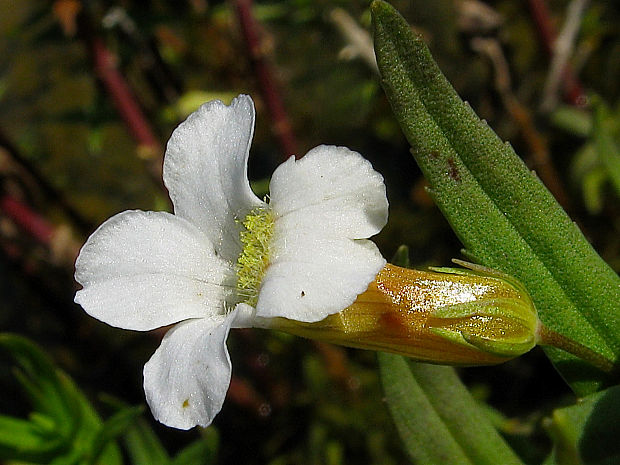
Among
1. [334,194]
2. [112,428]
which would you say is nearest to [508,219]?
[334,194]

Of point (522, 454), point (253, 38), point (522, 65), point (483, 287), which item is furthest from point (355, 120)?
point (483, 287)

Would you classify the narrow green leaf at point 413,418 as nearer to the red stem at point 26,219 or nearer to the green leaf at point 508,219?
the green leaf at point 508,219

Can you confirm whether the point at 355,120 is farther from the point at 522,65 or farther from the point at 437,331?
the point at 437,331

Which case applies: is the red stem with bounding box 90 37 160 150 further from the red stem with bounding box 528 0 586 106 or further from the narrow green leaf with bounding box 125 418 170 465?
the red stem with bounding box 528 0 586 106

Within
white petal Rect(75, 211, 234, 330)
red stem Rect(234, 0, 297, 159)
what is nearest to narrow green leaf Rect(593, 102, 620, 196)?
red stem Rect(234, 0, 297, 159)

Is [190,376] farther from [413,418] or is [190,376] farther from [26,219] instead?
[26,219]

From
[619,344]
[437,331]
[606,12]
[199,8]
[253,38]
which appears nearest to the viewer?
[437,331]
